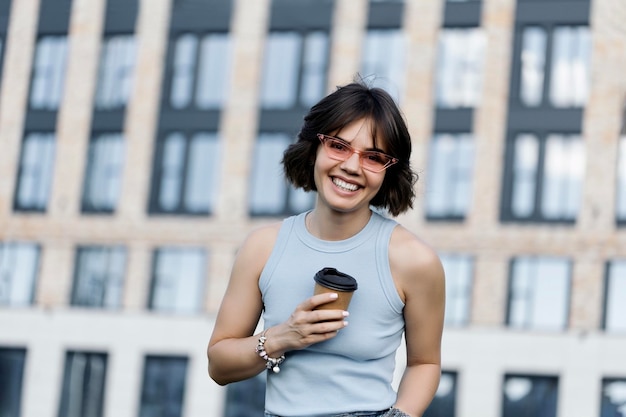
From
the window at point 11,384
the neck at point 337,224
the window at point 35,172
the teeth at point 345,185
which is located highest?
the window at point 35,172

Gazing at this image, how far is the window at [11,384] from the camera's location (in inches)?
1635

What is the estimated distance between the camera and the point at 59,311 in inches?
1639

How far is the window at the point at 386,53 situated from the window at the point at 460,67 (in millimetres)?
1172

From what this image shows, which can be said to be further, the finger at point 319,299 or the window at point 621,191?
the window at point 621,191

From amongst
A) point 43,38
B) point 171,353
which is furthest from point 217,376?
point 43,38

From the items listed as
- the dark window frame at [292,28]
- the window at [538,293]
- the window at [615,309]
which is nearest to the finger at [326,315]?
the window at [615,309]

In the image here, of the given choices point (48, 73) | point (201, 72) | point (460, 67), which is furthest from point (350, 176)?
point (48, 73)

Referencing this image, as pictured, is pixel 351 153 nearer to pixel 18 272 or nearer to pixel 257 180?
pixel 257 180

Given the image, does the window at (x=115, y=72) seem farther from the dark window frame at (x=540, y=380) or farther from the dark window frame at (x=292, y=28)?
the dark window frame at (x=540, y=380)

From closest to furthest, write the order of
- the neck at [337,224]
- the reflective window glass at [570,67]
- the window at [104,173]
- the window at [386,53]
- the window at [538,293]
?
the neck at [337,224]
the window at [538,293]
the reflective window glass at [570,67]
the window at [386,53]
the window at [104,173]

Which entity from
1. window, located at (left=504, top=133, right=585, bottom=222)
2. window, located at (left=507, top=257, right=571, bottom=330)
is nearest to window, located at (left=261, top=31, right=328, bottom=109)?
window, located at (left=504, top=133, right=585, bottom=222)

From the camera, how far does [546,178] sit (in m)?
38.0

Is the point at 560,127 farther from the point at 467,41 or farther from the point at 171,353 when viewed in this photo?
the point at 171,353

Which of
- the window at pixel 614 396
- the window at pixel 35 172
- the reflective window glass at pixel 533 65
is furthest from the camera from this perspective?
the window at pixel 35 172
